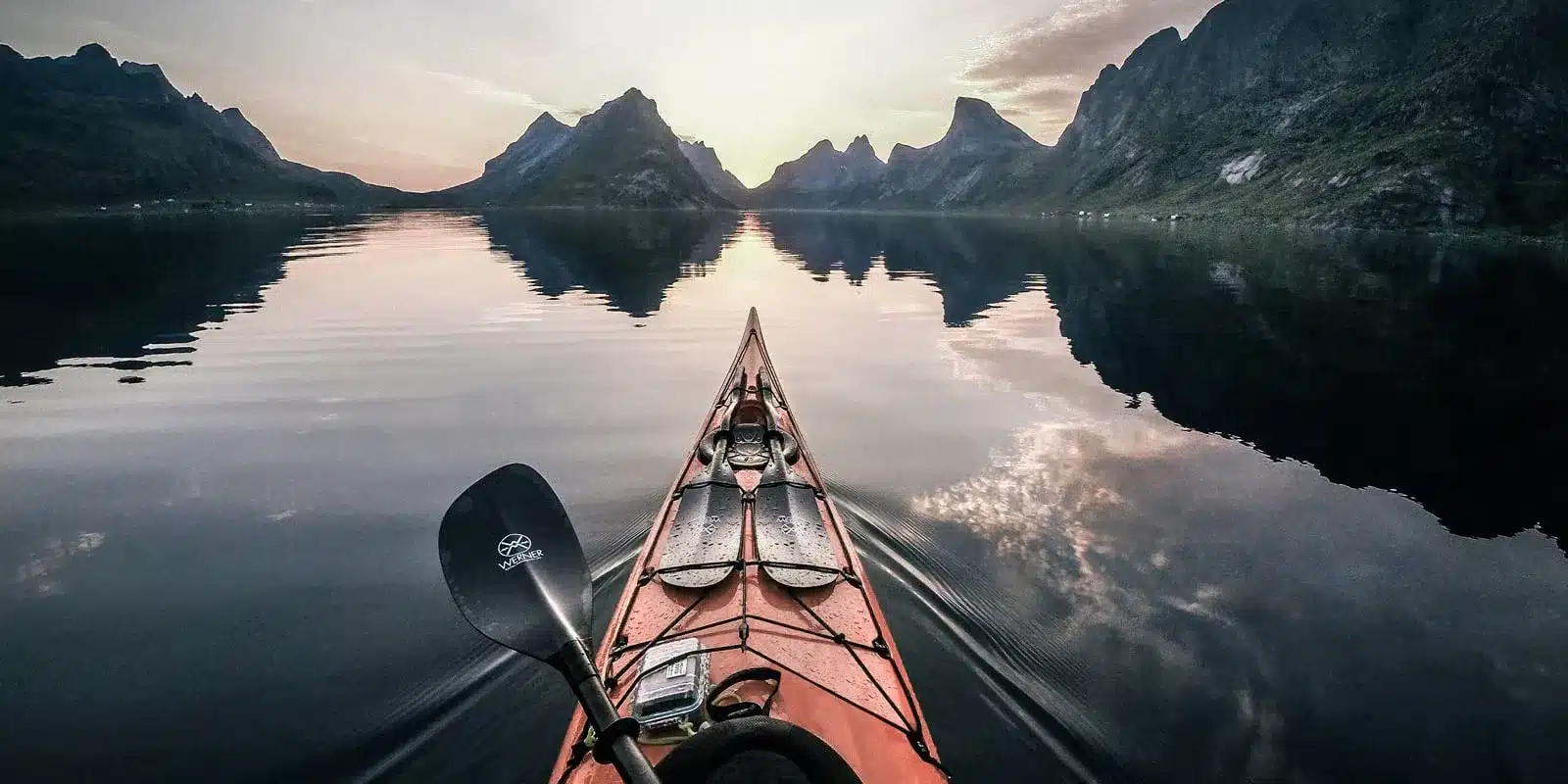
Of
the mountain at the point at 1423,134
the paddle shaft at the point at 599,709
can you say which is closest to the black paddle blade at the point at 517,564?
the paddle shaft at the point at 599,709

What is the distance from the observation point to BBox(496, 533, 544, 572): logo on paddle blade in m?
4.28

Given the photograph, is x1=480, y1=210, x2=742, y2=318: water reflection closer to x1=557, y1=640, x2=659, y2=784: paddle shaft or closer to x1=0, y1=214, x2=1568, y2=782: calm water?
x1=0, y1=214, x2=1568, y2=782: calm water

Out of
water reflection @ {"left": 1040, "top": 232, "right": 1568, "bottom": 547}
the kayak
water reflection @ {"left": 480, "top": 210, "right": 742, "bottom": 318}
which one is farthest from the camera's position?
water reflection @ {"left": 480, "top": 210, "right": 742, "bottom": 318}

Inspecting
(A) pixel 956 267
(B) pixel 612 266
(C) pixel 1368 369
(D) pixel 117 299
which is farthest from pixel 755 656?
(A) pixel 956 267

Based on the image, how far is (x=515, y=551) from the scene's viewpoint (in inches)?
171

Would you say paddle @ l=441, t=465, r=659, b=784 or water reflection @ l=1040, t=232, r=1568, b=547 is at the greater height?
paddle @ l=441, t=465, r=659, b=784

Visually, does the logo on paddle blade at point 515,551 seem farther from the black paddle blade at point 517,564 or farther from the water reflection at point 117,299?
the water reflection at point 117,299

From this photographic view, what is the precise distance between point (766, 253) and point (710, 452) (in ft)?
200

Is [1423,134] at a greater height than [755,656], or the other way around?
[1423,134]

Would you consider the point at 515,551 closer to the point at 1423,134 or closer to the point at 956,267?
the point at 956,267

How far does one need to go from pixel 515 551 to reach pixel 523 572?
172mm

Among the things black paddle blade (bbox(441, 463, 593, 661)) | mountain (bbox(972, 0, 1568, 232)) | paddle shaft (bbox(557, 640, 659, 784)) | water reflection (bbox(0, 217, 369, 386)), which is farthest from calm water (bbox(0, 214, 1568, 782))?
mountain (bbox(972, 0, 1568, 232))

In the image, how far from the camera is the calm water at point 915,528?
6461 millimetres

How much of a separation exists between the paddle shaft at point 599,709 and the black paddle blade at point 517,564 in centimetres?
12
